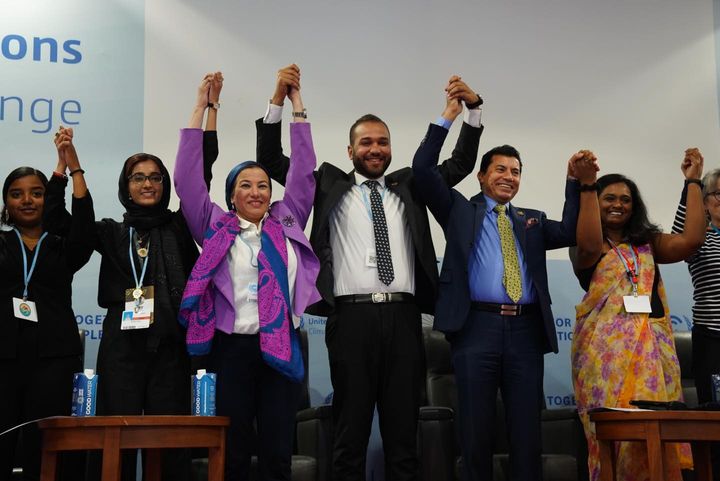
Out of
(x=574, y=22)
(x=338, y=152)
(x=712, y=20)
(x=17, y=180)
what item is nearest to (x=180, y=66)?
(x=338, y=152)

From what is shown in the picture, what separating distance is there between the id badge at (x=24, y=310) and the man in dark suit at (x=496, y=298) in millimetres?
1428

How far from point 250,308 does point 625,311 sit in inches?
60.5

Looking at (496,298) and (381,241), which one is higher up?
→ (381,241)

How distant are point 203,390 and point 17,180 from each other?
1248 millimetres

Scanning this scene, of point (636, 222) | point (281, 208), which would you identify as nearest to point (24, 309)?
point (281, 208)

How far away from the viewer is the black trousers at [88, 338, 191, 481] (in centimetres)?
285

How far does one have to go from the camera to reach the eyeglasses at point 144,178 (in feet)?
10.4

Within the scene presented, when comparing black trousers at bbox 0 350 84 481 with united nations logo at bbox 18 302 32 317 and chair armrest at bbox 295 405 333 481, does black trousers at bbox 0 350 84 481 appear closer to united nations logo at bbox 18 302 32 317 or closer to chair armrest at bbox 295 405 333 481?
united nations logo at bbox 18 302 32 317

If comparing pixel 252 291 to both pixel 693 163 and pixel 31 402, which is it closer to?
pixel 31 402

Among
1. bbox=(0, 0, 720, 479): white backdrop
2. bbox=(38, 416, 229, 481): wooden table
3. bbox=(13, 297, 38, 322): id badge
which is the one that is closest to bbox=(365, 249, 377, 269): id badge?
bbox=(38, 416, 229, 481): wooden table

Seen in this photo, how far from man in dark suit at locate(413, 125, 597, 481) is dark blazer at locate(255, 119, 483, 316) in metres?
0.08

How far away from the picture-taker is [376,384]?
308 cm

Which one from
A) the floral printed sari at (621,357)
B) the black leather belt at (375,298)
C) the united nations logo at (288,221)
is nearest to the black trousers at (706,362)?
the floral printed sari at (621,357)

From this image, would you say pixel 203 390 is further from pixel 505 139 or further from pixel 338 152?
pixel 505 139
